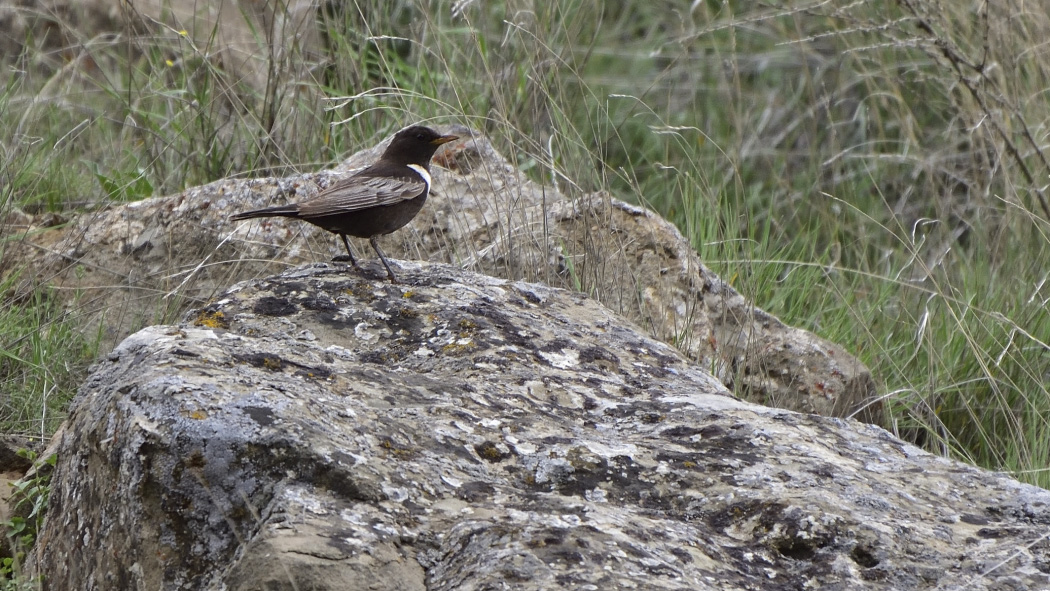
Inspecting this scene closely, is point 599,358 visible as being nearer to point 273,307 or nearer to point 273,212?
point 273,307

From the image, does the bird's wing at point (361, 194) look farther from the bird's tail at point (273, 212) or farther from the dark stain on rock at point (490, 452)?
the dark stain on rock at point (490, 452)

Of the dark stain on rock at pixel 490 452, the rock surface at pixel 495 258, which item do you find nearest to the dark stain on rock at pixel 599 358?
the dark stain on rock at pixel 490 452

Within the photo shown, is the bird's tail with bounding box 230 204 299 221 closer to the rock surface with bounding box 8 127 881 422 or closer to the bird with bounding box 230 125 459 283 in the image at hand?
the bird with bounding box 230 125 459 283

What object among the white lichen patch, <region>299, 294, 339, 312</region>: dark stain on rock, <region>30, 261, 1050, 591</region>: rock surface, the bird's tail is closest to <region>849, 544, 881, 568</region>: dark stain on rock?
<region>30, 261, 1050, 591</region>: rock surface

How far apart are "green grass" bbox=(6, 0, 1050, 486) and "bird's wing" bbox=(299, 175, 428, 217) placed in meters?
0.29

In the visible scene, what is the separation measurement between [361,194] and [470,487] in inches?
65.2

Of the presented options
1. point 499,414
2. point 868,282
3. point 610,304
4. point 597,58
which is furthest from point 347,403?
point 597,58

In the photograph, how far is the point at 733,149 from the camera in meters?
5.82

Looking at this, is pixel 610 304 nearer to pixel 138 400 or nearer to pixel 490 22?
pixel 138 400

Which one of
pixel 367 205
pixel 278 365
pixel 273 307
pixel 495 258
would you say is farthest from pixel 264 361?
pixel 495 258

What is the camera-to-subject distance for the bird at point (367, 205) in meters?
3.48

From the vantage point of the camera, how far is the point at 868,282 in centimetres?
527

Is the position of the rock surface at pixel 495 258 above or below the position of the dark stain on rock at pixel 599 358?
below

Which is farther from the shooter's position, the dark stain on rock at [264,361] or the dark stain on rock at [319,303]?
the dark stain on rock at [319,303]
